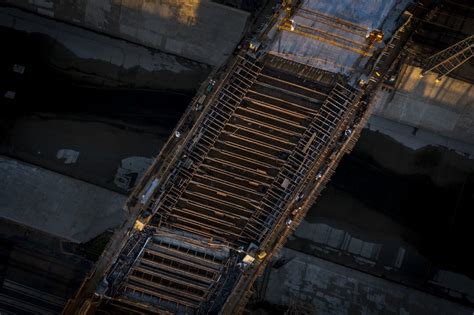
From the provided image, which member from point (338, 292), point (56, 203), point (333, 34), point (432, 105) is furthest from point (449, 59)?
point (56, 203)

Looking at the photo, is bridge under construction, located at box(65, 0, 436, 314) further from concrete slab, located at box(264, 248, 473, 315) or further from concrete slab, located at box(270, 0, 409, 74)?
concrete slab, located at box(264, 248, 473, 315)

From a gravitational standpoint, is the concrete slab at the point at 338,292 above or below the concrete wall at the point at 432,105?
below

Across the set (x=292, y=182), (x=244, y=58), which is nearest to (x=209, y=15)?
(x=244, y=58)

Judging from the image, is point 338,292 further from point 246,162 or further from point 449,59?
point 449,59

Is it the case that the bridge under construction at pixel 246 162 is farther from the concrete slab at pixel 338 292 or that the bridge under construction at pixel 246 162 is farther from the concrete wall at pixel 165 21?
the concrete slab at pixel 338 292

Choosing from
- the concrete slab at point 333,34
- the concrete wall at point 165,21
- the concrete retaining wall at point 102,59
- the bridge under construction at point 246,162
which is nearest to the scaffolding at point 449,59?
the bridge under construction at point 246,162
